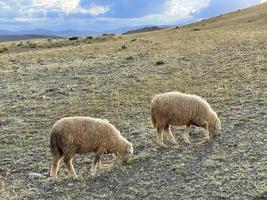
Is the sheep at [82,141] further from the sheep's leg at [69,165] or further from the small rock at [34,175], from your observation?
the small rock at [34,175]

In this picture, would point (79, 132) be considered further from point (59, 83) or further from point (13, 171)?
point (59, 83)

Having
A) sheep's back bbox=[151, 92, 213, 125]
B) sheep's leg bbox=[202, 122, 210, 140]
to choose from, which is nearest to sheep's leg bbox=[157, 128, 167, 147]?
sheep's back bbox=[151, 92, 213, 125]

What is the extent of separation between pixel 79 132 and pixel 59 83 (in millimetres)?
16250

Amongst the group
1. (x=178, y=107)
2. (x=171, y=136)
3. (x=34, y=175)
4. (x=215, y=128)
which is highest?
(x=178, y=107)

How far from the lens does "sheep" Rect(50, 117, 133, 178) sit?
43.0 feet

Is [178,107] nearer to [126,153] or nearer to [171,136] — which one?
[171,136]

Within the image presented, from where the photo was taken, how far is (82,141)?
1326 cm

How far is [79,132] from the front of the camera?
43.4ft

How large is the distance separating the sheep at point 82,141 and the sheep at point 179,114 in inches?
72.3

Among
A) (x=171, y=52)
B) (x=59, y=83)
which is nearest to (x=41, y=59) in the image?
(x=171, y=52)

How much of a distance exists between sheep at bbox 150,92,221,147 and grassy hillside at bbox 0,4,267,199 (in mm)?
426

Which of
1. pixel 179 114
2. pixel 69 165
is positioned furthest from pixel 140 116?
pixel 69 165

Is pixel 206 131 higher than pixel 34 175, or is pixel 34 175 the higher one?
pixel 206 131

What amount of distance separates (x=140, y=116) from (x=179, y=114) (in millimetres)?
4859
